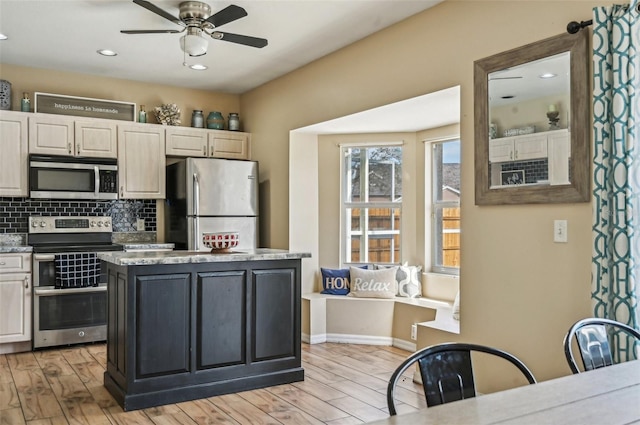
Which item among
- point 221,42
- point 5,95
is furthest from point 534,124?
point 5,95

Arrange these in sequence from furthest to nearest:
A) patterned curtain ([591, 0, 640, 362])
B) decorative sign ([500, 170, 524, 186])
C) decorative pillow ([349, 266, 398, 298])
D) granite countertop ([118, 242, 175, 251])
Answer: granite countertop ([118, 242, 175, 251]) < decorative pillow ([349, 266, 398, 298]) < decorative sign ([500, 170, 524, 186]) < patterned curtain ([591, 0, 640, 362])

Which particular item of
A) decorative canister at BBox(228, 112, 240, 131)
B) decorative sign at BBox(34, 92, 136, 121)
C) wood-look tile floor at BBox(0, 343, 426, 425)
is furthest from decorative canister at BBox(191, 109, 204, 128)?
wood-look tile floor at BBox(0, 343, 426, 425)

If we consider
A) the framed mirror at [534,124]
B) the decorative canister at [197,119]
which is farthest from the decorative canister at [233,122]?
the framed mirror at [534,124]

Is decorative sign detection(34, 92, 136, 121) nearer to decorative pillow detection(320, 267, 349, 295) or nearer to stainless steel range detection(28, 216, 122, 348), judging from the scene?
stainless steel range detection(28, 216, 122, 348)

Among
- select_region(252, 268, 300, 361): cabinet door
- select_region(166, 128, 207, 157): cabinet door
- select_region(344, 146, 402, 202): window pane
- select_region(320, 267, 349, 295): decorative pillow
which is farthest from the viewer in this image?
select_region(166, 128, 207, 157): cabinet door

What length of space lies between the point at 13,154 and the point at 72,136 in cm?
53

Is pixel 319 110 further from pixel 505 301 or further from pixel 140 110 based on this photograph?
pixel 505 301

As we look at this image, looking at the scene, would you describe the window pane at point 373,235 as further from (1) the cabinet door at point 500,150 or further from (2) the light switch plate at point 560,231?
(2) the light switch plate at point 560,231

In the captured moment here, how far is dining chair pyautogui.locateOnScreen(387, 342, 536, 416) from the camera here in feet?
4.86

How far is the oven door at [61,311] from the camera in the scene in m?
4.75

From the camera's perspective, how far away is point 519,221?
3.06 meters

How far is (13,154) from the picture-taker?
4.86 meters

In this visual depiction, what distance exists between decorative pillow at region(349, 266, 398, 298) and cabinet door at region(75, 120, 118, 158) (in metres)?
2.75

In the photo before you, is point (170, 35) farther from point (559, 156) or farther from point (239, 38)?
point (559, 156)
